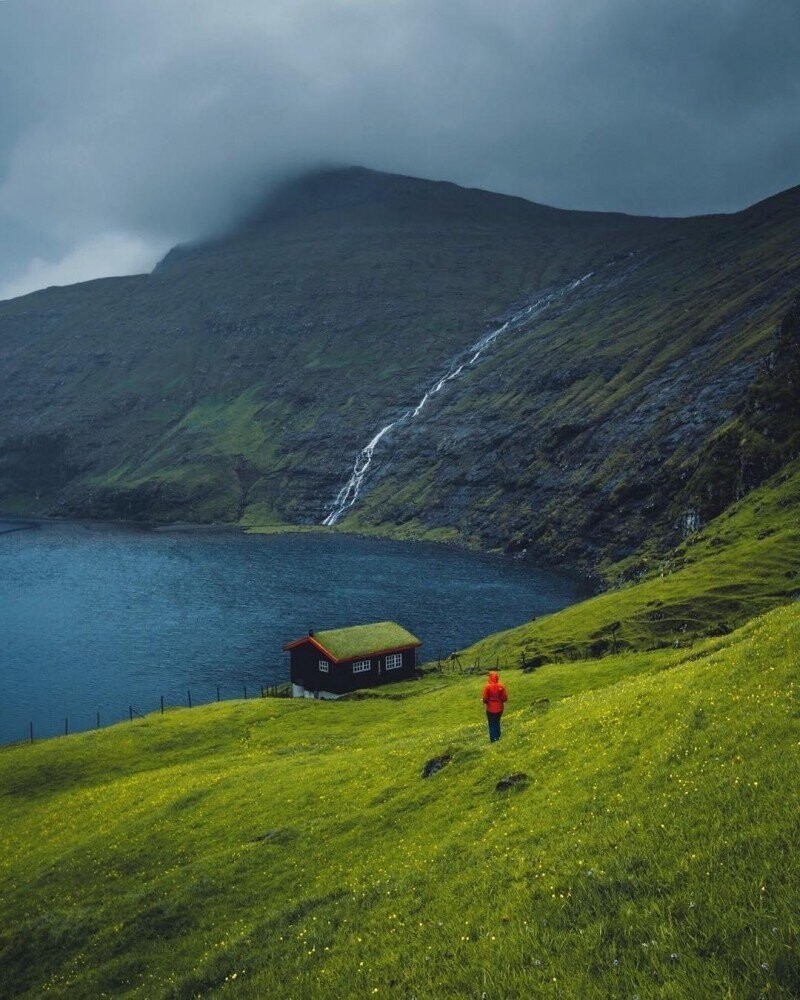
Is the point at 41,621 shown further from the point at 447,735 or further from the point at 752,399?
the point at 752,399

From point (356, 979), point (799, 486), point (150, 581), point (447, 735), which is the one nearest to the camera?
point (356, 979)

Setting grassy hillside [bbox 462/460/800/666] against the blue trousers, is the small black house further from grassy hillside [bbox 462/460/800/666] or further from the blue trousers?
the blue trousers

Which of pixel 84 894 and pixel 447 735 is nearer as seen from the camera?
pixel 84 894

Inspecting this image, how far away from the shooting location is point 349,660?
8156 cm

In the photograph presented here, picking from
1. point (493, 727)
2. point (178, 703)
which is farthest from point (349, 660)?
point (493, 727)

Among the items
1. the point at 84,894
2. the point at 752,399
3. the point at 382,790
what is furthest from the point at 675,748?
the point at 752,399

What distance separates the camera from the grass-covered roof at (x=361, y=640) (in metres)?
82.3

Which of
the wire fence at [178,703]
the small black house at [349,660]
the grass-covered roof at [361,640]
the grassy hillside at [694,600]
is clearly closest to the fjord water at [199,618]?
the wire fence at [178,703]

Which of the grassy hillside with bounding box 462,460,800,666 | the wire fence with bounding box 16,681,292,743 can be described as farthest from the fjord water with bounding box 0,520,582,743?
the grassy hillside with bounding box 462,460,800,666

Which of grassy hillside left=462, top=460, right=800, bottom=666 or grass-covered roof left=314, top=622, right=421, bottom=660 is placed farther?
grass-covered roof left=314, top=622, right=421, bottom=660

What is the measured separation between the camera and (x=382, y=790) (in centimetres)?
3192

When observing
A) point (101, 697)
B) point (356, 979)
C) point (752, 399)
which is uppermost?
point (752, 399)

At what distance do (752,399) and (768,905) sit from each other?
497 feet

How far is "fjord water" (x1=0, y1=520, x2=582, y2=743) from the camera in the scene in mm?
102750
